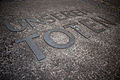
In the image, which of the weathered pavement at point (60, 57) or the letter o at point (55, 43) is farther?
the letter o at point (55, 43)

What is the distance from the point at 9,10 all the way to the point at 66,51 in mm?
2724

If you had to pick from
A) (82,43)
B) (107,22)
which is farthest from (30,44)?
(107,22)

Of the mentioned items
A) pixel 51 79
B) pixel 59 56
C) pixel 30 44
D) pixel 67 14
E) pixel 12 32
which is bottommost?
pixel 51 79

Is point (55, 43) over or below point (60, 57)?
over

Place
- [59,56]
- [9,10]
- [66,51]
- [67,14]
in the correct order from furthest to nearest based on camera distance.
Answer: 1. [67,14]
2. [9,10]
3. [66,51]
4. [59,56]

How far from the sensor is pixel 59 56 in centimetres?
177

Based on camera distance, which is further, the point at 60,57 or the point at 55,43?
the point at 55,43

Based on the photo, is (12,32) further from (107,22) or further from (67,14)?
(107,22)

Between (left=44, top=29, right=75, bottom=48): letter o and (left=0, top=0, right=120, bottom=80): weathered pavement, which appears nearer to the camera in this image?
(left=0, top=0, right=120, bottom=80): weathered pavement

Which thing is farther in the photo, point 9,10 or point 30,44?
point 9,10

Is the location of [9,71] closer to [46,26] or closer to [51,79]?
[51,79]

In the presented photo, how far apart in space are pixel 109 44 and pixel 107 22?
136 cm

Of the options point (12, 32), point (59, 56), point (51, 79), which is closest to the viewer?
point (51, 79)

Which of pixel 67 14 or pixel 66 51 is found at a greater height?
→ pixel 67 14
